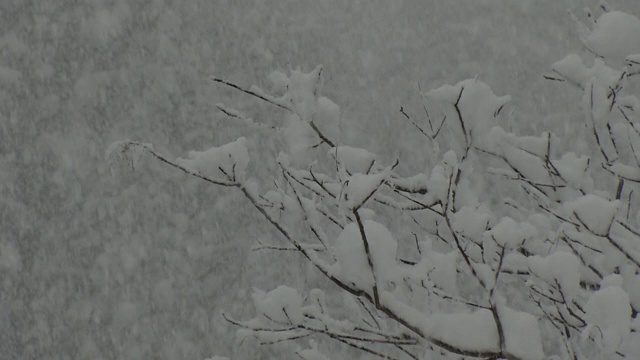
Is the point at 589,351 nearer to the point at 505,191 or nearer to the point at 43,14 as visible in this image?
the point at 505,191

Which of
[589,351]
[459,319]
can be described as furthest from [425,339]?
[589,351]

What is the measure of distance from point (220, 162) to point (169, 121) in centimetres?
582

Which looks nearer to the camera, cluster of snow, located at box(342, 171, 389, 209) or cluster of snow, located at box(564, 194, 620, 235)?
cluster of snow, located at box(342, 171, 389, 209)

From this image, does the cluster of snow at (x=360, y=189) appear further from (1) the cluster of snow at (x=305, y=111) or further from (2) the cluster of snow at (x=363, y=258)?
(1) the cluster of snow at (x=305, y=111)

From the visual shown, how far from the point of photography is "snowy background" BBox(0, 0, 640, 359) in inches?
209

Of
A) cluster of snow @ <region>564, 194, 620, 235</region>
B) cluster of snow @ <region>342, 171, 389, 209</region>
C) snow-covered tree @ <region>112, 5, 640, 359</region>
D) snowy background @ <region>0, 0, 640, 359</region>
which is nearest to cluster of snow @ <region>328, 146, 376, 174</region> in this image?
snow-covered tree @ <region>112, 5, 640, 359</region>

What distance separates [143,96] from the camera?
6.85 metres

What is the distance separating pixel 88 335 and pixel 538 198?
4.46 metres

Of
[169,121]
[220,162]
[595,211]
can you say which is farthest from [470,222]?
[169,121]

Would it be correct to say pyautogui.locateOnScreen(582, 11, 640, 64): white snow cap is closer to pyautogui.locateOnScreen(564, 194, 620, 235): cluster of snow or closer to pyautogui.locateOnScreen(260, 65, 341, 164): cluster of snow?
pyautogui.locateOnScreen(564, 194, 620, 235): cluster of snow

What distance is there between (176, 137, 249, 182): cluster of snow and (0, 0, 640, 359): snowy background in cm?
324

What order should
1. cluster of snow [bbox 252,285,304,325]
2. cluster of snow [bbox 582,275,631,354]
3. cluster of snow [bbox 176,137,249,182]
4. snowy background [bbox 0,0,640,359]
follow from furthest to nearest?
snowy background [bbox 0,0,640,359]
cluster of snow [bbox 252,285,304,325]
cluster of snow [bbox 176,137,249,182]
cluster of snow [bbox 582,275,631,354]

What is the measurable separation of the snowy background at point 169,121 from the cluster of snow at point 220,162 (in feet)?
10.6

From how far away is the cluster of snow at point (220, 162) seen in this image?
101 centimetres
